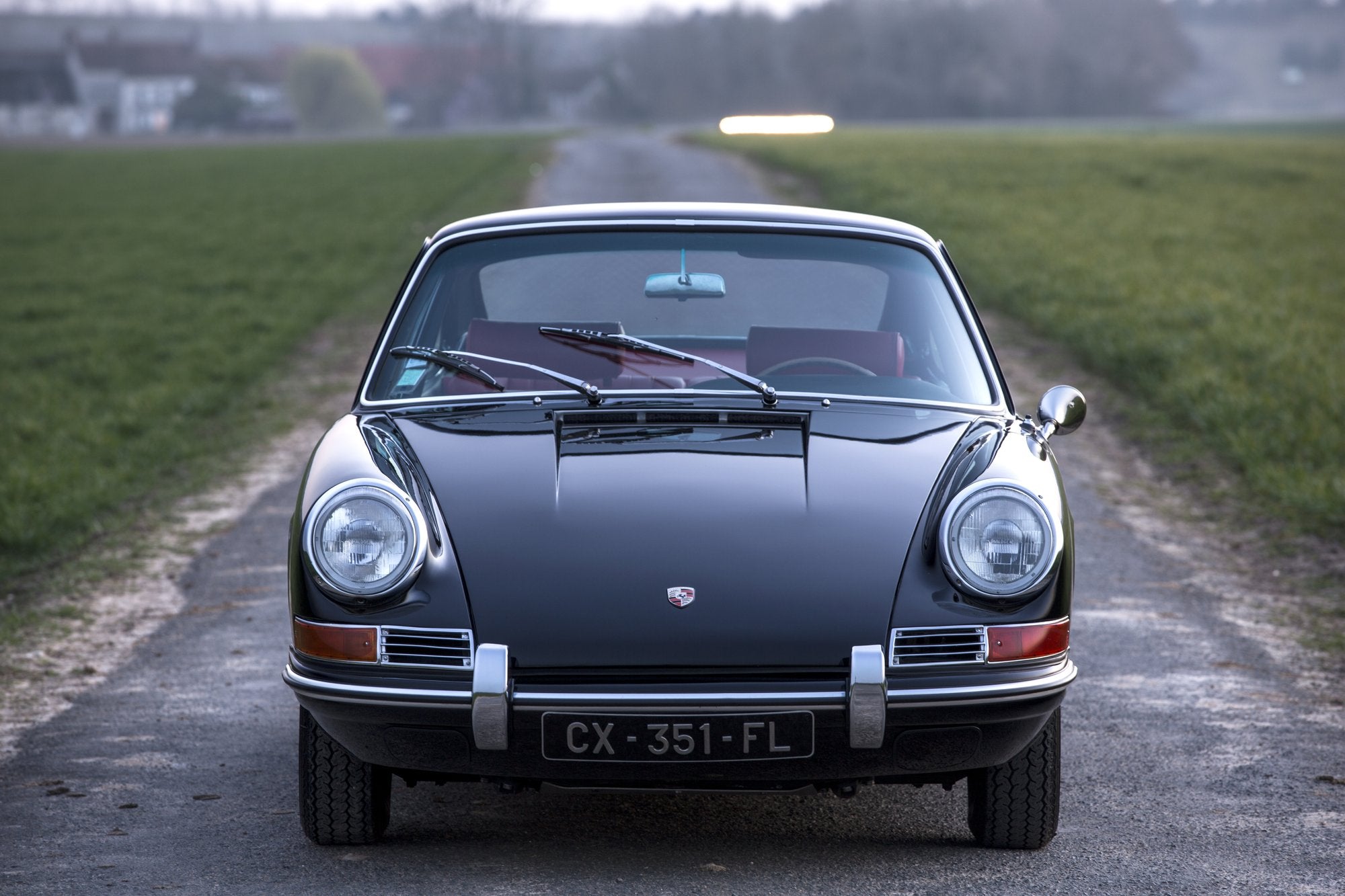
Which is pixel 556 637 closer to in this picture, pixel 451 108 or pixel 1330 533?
pixel 1330 533

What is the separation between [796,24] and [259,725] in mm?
102051

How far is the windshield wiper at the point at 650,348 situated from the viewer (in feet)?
12.1

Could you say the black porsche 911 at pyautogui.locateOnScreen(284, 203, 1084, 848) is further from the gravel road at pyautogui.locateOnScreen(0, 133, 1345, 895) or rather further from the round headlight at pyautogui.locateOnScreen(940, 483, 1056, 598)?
the gravel road at pyautogui.locateOnScreen(0, 133, 1345, 895)

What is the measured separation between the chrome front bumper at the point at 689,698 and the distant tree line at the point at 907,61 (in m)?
97.7

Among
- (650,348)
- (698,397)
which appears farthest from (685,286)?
(698,397)

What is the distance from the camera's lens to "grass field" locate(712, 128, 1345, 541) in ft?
26.9

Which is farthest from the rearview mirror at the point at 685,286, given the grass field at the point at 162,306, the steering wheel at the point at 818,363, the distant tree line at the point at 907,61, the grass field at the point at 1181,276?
the distant tree line at the point at 907,61

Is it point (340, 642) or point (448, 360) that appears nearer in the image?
point (340, 642)

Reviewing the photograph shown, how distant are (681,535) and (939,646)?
0.57m

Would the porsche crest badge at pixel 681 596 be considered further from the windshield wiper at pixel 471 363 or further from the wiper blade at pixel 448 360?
the wiper blade at pixel 448 360

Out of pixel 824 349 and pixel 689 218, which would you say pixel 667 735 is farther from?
pixel 689 218

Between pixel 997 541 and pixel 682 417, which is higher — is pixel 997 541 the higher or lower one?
the lower one

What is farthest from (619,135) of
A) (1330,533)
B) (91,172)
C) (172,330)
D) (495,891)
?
(495,891)

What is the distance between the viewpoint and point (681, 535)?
10.1 ft
